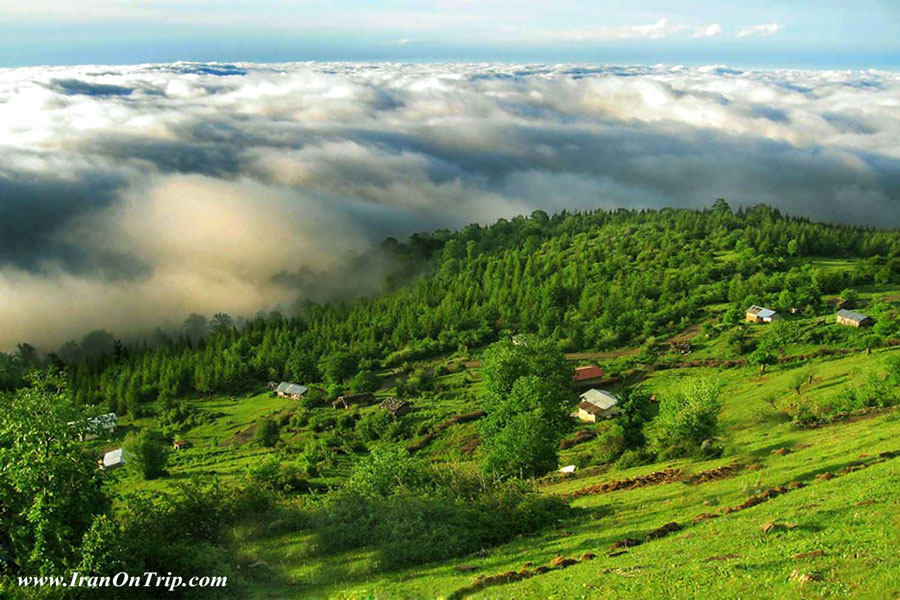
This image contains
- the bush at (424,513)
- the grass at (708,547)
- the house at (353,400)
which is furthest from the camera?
the house at (353,400)

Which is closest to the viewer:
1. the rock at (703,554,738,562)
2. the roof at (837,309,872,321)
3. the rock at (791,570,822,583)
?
the rock at (791,570,822,583)

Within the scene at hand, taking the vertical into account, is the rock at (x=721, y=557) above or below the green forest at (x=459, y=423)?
above

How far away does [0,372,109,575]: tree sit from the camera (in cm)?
2503

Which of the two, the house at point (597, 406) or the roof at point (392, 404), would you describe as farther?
the roof at point (392, 404)

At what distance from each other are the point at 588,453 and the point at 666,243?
150 m

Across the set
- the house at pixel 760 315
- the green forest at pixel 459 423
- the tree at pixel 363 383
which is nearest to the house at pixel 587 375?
the green forest at pixel 459 423

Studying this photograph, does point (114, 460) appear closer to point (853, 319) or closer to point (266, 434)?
point (266, 434)

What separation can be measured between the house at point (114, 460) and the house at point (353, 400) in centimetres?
3890

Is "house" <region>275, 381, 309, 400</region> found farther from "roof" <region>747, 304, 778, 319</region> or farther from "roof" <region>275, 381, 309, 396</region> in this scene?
"roof" <region>747, 304, 778, 319</region>

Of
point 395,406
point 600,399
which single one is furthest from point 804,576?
point 395,406

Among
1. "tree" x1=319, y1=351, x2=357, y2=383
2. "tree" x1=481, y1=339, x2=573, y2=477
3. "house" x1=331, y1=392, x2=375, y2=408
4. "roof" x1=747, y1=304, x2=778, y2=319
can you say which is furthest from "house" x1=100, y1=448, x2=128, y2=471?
"roof" x1=747, y1=304, x2=778, y2=319

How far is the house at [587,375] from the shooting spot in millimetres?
110250

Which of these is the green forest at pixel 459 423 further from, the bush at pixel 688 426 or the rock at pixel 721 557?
the rock at pixel 721 557

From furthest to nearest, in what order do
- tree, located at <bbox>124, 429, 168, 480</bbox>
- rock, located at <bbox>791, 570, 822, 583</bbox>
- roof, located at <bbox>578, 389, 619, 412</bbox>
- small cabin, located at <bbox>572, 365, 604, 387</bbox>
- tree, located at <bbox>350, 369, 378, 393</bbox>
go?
tree, located at <bbox>350, 369, 378, 393</bbox> < small cabin, located at <bbox>572, 365, 604, 387</bbox> < roof, located at <bbox>578, 389, 619, 412</bbox> < tree, located at <bbox>124, 429, 168, 480</bbox> < rock, located at <bbox>791, 570, 822, 583</bbox>
